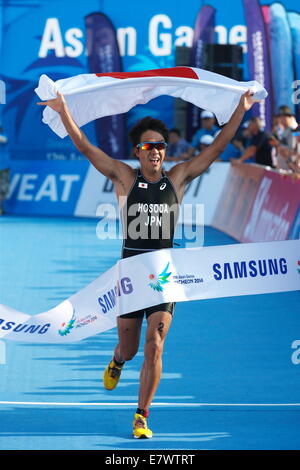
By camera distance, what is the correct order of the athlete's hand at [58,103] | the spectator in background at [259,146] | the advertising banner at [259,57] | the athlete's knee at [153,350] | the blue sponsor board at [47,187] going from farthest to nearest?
1. the advertising banner at [259,57]
2. the blue sponsor board at [47,187]
3. the spectator in background at [259,146]
4. the athlete's hand at [58,103]
5. the athlete's knee at [153,350]

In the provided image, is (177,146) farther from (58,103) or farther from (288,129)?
(58,103)

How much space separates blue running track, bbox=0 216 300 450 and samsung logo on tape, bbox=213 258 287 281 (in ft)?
3.37

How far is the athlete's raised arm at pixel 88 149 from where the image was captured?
7.96 metres

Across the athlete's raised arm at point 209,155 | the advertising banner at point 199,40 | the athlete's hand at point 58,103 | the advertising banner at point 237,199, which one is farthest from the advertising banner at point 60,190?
the athlete's hand at point 58,103

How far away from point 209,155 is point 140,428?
2122 millimetres

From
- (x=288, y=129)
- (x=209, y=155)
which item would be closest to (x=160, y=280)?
(x=209, y=155)

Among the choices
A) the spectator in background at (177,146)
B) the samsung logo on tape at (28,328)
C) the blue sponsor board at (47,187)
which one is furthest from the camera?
the blue sponsor board at (47,187)

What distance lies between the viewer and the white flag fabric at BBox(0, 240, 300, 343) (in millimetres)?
8102

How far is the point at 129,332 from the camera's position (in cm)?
809

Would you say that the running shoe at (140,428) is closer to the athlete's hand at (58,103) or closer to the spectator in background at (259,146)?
A: the athlete's hand at (58,103)

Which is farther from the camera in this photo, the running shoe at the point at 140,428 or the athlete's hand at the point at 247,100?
the athlete's hand at the point at 247,100

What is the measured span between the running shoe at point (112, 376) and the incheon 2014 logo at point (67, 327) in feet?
1.38

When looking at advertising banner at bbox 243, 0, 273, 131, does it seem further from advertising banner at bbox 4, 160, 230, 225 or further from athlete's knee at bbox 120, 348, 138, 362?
athlete's knee at bbox 120, 348, 138, 362
